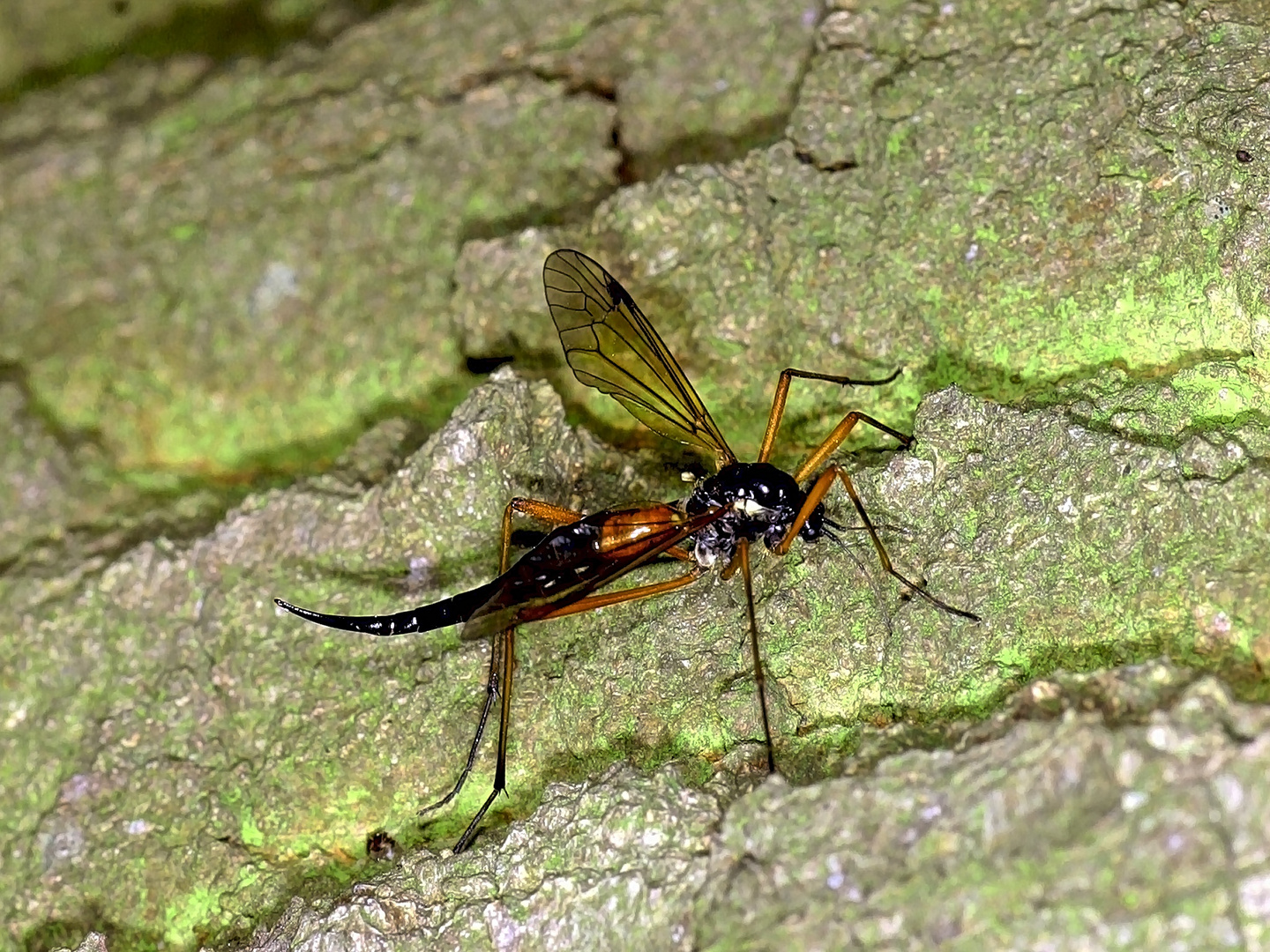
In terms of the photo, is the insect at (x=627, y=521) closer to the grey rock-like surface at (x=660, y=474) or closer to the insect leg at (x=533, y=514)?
the insect leg at (x=533, y=514)

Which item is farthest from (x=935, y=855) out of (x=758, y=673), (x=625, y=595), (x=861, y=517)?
(x=625, y=595)

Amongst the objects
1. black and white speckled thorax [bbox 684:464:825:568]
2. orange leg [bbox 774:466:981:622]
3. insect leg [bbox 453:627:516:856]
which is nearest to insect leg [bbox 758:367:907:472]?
black and white speckled thorax [bbox 684:464:825:568]

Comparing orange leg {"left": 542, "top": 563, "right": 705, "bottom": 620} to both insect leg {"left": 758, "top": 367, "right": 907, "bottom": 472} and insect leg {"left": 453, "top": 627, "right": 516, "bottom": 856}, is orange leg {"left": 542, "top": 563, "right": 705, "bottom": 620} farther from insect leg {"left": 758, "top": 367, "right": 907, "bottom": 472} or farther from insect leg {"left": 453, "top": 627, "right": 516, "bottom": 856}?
insect leg {"left": 758, "top": 367, "right": 907, "bottom": 472}


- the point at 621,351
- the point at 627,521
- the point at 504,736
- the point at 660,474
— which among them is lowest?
the point at 504,736

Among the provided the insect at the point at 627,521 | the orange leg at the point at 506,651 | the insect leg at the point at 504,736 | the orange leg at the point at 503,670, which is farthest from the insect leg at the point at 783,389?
the insect leg at the point at 504,736

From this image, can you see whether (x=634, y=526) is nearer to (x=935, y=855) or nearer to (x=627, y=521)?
(x=627, y=521)

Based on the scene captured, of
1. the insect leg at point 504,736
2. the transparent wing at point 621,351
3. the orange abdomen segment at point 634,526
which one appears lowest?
the insect leg at point 504,736

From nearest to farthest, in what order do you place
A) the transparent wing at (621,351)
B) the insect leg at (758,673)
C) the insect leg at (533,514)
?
1. the insect leg at (758,673)
2. the insect leg at (533,514)
3. the transparent wing at (621,351)

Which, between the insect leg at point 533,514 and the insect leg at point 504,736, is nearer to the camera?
the insect leg at point 504,736
